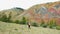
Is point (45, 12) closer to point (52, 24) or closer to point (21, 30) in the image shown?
point (52, 24)

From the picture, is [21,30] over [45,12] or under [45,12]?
under

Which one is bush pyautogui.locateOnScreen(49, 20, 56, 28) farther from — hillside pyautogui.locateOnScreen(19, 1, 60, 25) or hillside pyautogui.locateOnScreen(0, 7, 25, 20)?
hillside pyautogui.locateOnScreen(0, 7, 25, 20)

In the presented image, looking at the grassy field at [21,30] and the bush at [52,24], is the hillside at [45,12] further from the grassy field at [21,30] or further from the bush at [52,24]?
the grassy field at [21,30]

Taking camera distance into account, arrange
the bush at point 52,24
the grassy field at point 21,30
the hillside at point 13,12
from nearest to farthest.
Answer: the grassy field at point 21,30
the bush at point 52,24
the hillside at point 13,12

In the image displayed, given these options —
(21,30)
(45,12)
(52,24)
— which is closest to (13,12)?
(21,30)

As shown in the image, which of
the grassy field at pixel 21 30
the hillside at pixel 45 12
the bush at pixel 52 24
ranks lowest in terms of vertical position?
the grassy field at pixel 21 30

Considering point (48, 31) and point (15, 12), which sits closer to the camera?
point (48, 31)

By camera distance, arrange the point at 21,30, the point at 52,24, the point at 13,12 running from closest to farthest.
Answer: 1. the point at 21,30
2. the point at 52,24
3. the point at 13,12

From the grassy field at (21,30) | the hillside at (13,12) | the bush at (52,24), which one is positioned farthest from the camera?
the hillside at (13,12)

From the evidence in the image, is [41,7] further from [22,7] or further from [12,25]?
[12,25]

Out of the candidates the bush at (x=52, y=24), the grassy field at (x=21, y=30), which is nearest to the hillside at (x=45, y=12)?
the bush at (x=52, y=24)

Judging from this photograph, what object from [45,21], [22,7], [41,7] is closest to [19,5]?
[22,7]

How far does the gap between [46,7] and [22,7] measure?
1.69 feet

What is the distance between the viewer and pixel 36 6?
9.34 ft
